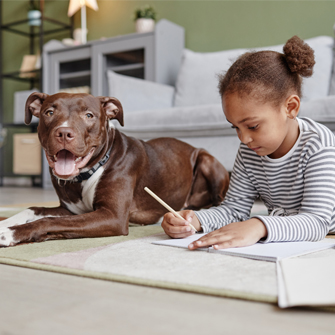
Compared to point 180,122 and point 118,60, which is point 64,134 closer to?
point 180,122

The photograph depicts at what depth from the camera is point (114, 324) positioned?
66 centimetres

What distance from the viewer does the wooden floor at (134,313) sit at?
640 mm

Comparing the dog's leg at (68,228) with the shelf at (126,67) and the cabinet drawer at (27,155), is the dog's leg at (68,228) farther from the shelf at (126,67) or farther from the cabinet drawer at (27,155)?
the cabinet drawer at (27,155)

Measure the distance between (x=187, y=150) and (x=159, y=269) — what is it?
134cm

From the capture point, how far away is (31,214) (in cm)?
167

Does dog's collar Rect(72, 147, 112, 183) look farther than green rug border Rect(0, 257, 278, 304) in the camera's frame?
Yes

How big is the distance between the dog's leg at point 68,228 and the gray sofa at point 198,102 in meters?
1.32

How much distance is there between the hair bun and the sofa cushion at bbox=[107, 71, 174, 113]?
7.99ft

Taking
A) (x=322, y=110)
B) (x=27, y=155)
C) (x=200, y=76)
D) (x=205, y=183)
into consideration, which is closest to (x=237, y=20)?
(x=200, y=76)

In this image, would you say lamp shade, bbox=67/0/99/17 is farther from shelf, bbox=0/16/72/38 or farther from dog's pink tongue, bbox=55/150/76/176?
dog's pink tongue, bbox=55/150/76/176

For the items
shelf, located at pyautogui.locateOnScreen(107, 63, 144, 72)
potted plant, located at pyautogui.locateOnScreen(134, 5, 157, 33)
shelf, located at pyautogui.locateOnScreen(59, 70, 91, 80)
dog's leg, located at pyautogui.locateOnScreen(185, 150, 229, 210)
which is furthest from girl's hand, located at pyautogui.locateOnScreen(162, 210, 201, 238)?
shelf, located at pyautogui.locateOnScreen(59, 70, 91, 80)

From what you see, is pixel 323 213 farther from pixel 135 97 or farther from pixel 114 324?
pixel 135 97

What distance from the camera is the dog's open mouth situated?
1.50 meters

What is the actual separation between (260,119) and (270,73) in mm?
149
